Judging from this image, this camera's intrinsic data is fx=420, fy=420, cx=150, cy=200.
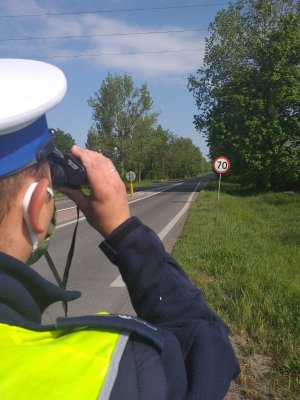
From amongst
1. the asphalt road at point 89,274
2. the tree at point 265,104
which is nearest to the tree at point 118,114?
the tree at point 265,104

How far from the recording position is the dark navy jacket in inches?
31.3

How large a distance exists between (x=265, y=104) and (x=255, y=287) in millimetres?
27600

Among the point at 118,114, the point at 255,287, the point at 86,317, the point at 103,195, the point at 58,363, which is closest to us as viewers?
the point at 58,363

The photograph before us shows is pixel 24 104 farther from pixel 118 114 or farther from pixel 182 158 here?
pixel 182 158

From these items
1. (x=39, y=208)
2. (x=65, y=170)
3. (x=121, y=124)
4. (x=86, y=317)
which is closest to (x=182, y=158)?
(x=121, y=124)

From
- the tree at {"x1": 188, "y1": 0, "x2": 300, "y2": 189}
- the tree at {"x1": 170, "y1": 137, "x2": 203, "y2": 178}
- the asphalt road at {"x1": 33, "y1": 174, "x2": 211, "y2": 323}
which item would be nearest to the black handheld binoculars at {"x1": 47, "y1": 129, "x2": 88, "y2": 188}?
the asphalt road at {"x1": 33, "y1": 174, "x2": 211, "y2": 323}

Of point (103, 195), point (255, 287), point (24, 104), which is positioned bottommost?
point (255, 287)

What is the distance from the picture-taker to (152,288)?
1185 millimetres

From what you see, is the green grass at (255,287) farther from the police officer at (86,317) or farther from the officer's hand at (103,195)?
the officer's hand at (103,195)

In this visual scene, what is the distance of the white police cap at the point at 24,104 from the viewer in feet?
2.69

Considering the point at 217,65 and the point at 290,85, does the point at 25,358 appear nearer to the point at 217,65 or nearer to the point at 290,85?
the point at 290,85

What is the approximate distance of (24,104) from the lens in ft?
2.74

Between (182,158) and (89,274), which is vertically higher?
(89,274)

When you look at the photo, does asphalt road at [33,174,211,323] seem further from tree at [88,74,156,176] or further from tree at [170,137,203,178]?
tree at [170,137,203,178]
